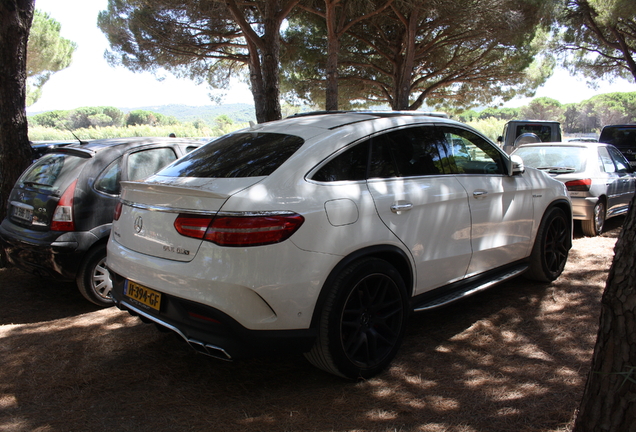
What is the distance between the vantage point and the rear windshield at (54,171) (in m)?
4.81

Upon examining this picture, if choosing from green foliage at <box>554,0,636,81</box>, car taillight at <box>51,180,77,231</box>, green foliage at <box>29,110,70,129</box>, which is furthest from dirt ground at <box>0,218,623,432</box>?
green foliage at <box>29,110,70,129</box>

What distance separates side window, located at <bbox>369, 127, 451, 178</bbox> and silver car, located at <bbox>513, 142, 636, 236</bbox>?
16.2ft

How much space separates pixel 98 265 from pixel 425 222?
10.9 ft

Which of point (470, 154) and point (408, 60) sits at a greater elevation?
point (408, 60)

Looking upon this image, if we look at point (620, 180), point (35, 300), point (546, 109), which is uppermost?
point (546, 109)

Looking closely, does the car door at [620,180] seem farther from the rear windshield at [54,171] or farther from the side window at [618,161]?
the rear windshield at [54,171]

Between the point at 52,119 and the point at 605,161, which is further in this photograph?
the point at 52,119

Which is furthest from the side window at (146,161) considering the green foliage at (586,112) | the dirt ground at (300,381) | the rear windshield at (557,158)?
the green foliage at (586,112)

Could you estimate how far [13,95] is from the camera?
20.5 feet

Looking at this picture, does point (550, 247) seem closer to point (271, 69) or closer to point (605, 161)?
point (605, 161)

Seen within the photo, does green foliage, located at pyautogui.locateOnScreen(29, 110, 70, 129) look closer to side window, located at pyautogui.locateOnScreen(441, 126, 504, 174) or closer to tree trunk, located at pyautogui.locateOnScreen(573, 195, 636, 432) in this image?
side window, located at pyautogui.locateOnScreen(441, 126, 504, 174)

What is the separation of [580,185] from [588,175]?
9.5 inches

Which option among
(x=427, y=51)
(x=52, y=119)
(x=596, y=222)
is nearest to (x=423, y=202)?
(x=596, y=222)

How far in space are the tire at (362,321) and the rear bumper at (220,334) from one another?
0.50 ft
